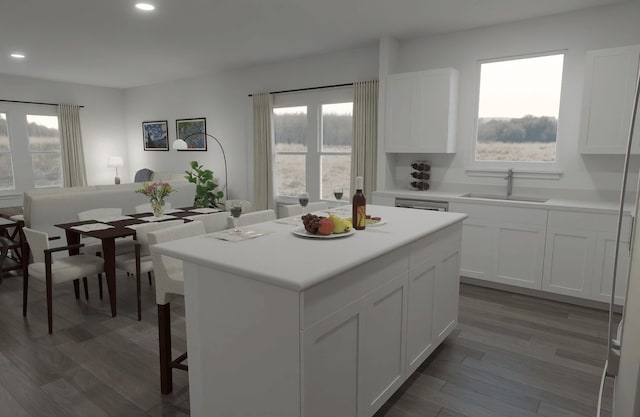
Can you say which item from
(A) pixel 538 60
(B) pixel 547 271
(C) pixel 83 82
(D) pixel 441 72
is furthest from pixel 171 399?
(C) pixel 83 82

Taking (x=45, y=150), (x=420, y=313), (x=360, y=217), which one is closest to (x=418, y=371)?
(x=420, y=313)

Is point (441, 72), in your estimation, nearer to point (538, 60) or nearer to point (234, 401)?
point (538, 60)

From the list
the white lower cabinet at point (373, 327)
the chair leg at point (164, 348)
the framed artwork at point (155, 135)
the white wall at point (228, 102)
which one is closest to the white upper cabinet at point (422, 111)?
the white wall at point (228, 102)

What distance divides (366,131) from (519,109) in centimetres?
178

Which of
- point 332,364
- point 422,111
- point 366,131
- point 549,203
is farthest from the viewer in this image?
point 366,131

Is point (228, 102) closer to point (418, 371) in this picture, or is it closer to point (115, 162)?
point (115, 162)

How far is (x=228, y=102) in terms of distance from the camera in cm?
684

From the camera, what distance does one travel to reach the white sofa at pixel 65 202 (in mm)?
4191

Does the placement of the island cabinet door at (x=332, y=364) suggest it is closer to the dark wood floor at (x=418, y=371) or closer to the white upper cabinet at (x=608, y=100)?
the dark wood floor at (x=418, y=371)

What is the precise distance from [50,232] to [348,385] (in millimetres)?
3978

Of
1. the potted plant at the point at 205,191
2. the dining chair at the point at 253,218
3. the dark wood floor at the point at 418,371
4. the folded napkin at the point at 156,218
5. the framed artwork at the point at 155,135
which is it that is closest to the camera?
the dark wood floor at the point at 418,371

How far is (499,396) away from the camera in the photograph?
230 cm

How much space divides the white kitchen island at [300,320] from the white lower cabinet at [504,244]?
6.32 ft

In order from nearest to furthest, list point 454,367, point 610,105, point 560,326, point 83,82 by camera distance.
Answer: point 454,367, point 560,326, point 610,105, point 83,82
